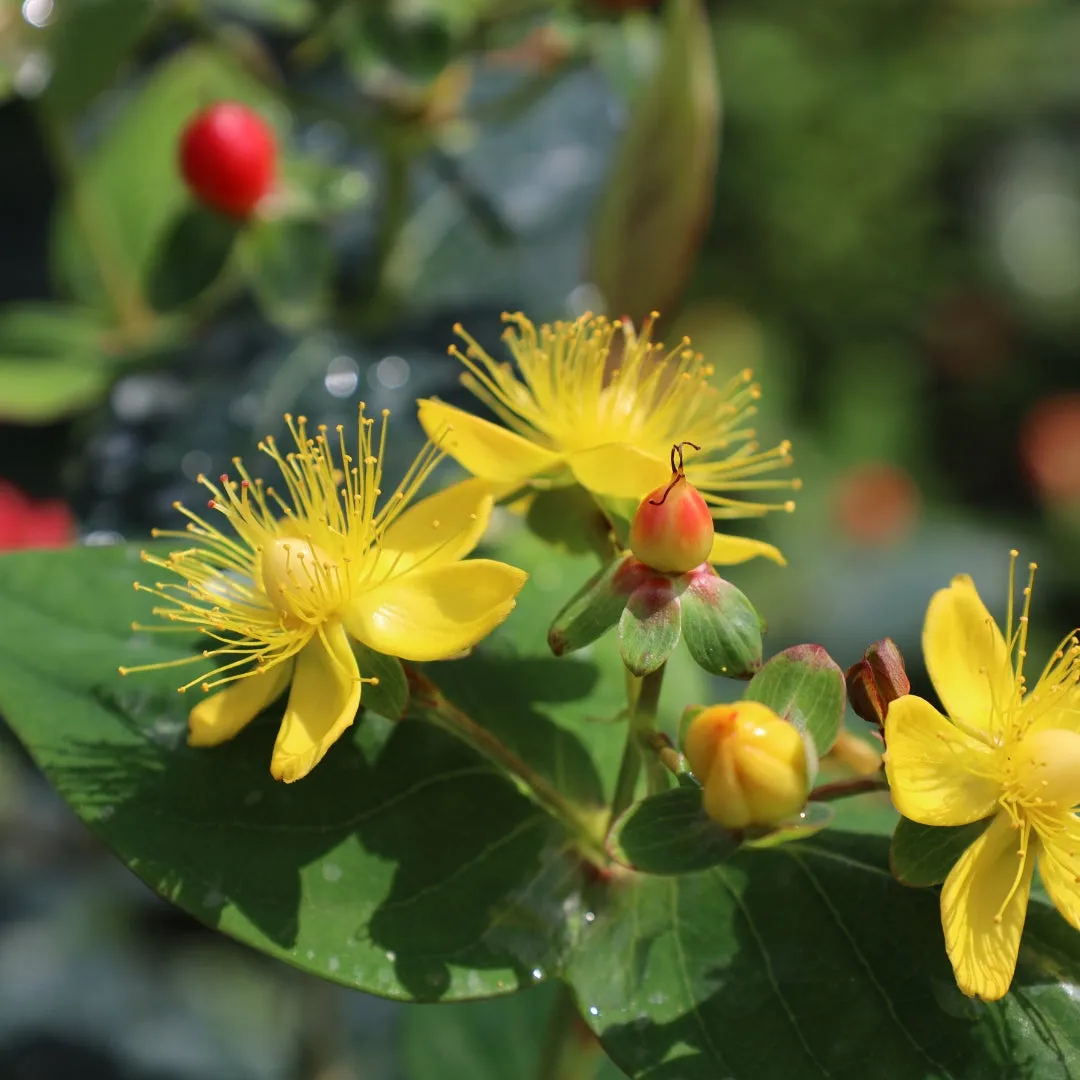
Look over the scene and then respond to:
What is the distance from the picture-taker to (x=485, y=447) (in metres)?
0.62

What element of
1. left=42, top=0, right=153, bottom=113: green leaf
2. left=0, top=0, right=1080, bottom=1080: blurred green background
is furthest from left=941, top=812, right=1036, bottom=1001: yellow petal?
left=42, top=0, right=153, bottom=113: green leaf

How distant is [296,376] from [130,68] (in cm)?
43

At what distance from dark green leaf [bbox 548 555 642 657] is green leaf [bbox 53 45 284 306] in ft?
2.26

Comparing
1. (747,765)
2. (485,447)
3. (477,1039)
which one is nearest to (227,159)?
(485,447)

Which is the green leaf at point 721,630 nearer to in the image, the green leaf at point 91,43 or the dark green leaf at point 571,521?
the dark green leaf at point 571,521

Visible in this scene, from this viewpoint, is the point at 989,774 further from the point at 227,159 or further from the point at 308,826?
the point at 227,159

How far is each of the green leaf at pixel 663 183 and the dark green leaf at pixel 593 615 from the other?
0.48 meters

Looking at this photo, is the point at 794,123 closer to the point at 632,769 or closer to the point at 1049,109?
the point at 1049,109

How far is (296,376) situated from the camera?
976mm

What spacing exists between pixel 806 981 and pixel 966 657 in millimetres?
166

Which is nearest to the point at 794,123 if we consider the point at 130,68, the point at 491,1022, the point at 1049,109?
the point at 1049,109

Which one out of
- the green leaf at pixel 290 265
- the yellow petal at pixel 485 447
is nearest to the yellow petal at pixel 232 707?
the yellow petal at pixel 485 447

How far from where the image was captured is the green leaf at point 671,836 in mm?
528

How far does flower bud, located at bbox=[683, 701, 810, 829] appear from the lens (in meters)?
0.51
